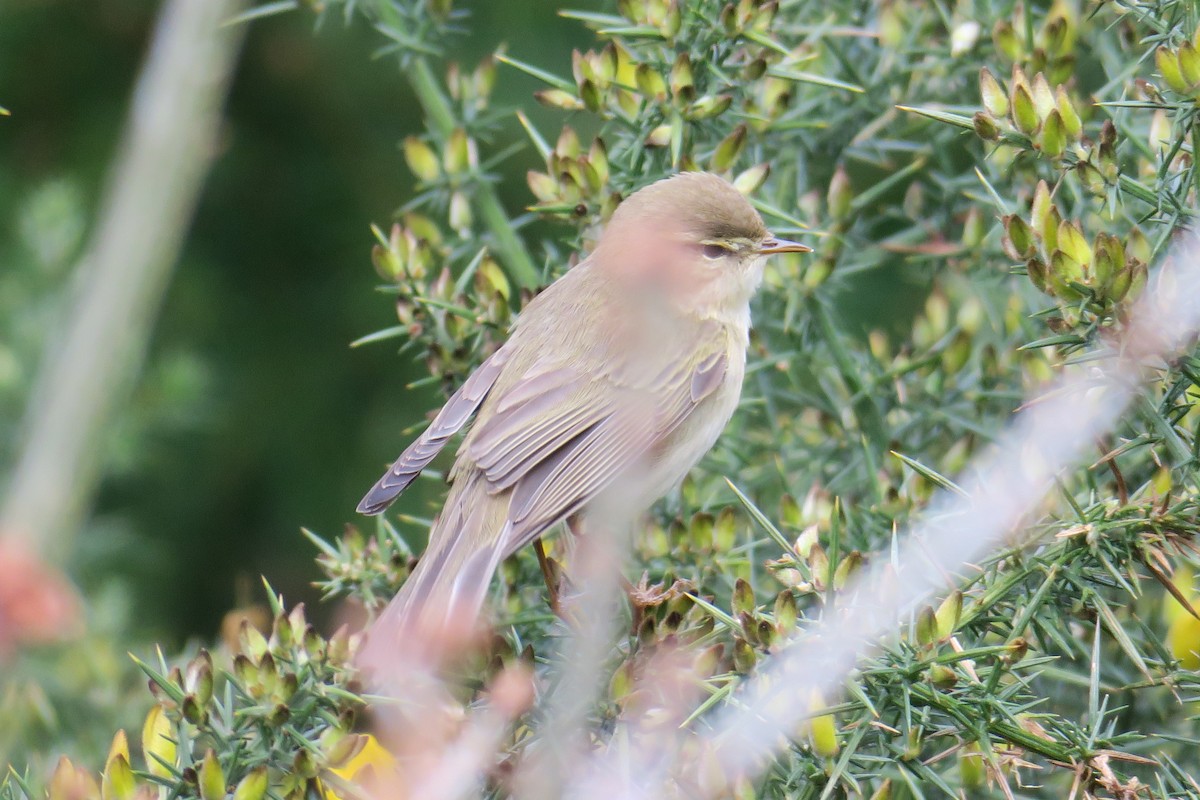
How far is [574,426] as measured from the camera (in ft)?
10.7

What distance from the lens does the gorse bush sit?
1.96 m

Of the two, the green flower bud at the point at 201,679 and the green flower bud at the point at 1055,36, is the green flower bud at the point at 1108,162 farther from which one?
the green flower bud at the point at 201,679

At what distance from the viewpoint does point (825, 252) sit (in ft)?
9.51

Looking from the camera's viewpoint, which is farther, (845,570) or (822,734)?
(845,570)

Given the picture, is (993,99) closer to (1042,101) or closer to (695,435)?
(1042,101)

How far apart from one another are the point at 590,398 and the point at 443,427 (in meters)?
0.43

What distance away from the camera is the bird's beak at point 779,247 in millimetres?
2900

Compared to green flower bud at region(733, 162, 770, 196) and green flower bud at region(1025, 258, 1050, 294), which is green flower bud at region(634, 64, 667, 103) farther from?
green flower bud at region(1025, 258, 1050, 294)

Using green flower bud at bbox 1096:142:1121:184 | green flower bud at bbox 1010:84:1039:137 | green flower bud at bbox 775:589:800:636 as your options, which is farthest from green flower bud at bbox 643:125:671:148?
green flower bud at bbox 775:589:800:636

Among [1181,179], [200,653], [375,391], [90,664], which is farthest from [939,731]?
[375,391]

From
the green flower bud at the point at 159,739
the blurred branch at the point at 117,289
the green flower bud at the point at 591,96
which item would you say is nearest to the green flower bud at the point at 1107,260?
the green flower bud at the point at 591,96

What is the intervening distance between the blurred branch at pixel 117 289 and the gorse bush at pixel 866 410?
78cm

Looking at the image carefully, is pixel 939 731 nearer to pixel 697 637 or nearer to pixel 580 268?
pixel 697 637

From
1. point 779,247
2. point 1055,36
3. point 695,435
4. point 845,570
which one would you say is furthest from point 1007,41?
point 845,570
